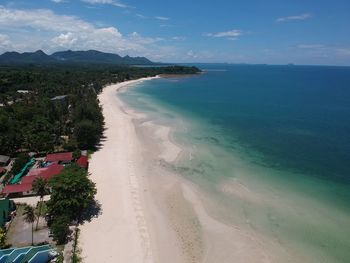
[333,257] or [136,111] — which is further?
[136,111]

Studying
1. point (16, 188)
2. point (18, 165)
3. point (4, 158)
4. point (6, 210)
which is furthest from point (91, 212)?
point (4, 158)

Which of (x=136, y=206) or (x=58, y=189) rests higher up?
(x=58, y=189)

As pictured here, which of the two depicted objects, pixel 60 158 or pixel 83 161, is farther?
pixel 60 158

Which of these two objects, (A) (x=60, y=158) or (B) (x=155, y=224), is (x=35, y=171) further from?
(B) (x=155, y=224)

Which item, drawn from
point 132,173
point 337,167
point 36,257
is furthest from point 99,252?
point 337,167

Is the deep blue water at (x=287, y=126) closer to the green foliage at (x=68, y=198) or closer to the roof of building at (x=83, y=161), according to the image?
the roof of building at (x=83, y=161)

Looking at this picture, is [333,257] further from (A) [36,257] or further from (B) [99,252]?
(A) [36,257]
